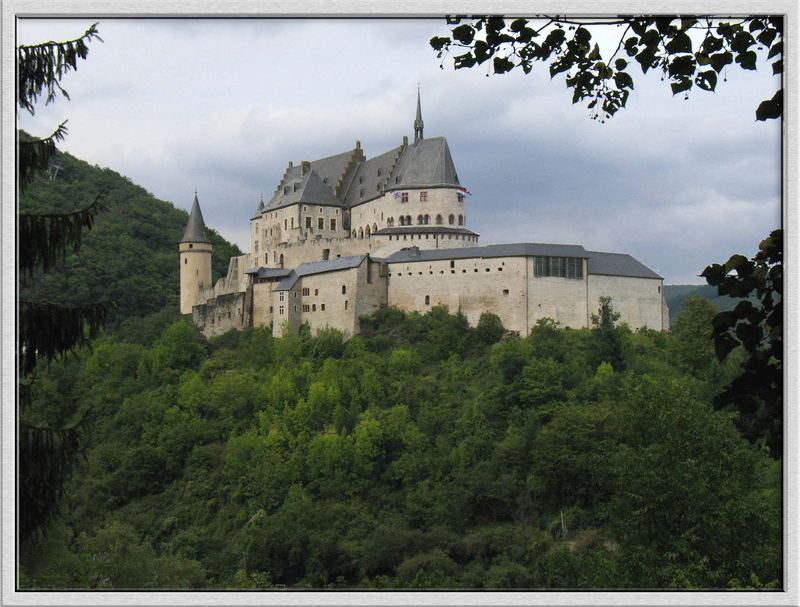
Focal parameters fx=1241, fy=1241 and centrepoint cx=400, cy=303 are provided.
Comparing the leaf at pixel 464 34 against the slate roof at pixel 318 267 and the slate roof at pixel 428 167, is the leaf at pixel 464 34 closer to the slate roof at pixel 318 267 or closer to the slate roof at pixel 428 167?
the slate roof at pixel 318 267

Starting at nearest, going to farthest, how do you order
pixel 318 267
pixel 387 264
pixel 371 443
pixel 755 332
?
pixel 755 332
pixel 371 443
pixel 387 264
pixel 318 267

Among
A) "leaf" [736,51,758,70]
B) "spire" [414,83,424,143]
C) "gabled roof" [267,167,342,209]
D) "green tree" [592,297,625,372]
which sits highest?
"spire" [414,83,424,143]

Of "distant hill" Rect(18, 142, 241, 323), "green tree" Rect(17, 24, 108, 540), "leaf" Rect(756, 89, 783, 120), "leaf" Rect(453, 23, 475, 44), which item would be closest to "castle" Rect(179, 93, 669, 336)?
"distant hill" Rect(18, 142, 241, 323)

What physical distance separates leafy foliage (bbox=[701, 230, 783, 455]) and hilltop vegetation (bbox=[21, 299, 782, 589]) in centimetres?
2359

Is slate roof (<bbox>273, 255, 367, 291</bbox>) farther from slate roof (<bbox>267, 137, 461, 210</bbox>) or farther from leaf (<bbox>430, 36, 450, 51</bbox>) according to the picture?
leaf (<bbox>430, 36, 450, 51</bbox>)

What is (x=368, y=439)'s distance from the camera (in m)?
48.8

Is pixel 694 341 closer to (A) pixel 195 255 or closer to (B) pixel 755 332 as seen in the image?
(A) pixel 195 255

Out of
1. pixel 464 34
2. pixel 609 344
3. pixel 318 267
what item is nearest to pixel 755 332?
pixel 464 34

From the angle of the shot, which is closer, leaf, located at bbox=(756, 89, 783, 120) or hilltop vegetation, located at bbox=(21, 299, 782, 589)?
leaf, located at bbox=(756, 89, 783, 120)

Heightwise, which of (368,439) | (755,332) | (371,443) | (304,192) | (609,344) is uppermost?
(304,192)

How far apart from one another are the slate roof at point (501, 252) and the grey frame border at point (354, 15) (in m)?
40.0

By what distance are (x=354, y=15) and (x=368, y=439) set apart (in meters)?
39.5

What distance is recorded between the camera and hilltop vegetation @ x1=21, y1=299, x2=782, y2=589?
40719 millimetres

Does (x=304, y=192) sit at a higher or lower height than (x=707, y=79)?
higher
